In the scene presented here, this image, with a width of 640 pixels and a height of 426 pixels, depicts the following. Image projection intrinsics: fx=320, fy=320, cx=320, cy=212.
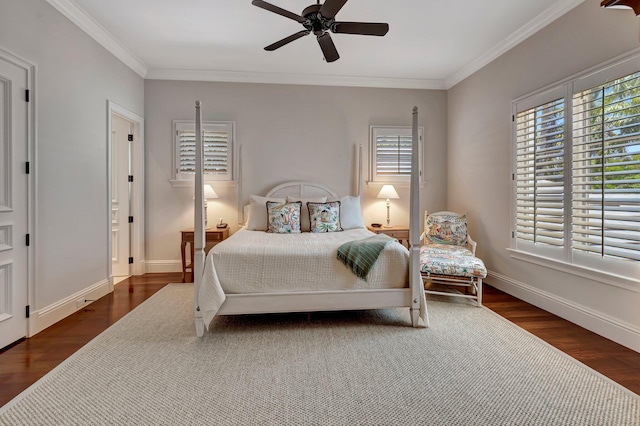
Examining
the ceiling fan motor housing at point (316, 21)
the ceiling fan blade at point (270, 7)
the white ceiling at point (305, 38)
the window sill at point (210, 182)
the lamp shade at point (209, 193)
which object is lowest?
the lamp shade at point (209, 193)

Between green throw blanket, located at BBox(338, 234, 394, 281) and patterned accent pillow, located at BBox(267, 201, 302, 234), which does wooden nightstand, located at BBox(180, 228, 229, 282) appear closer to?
patterned accent pillow, located at BBox(267, 201, 302, 234)

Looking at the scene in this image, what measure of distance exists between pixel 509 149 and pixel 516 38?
3.95ft

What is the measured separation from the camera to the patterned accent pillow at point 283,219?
13.0 feet

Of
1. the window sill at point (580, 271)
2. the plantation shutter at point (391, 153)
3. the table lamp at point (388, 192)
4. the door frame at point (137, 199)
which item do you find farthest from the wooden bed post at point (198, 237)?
the window sill at point (580, 271)

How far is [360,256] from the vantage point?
2.71 meters

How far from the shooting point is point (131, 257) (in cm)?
456

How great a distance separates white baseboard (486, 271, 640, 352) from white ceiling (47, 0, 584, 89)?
2.69 metres

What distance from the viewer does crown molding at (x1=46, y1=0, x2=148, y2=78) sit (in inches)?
117

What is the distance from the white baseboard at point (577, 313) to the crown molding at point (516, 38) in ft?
8.78

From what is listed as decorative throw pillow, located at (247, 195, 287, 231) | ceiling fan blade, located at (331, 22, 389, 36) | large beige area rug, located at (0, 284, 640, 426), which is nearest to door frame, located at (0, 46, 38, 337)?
large beige area rug, located at (0, 284, 640, 426)

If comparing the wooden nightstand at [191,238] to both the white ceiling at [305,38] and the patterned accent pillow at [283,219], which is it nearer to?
the patterned accent pillow at [283,219]

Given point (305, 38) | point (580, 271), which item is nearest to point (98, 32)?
point (305, 38)

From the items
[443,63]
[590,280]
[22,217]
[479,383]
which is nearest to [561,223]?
[590,280]

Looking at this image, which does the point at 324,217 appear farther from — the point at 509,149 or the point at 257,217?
the point at 509,149
